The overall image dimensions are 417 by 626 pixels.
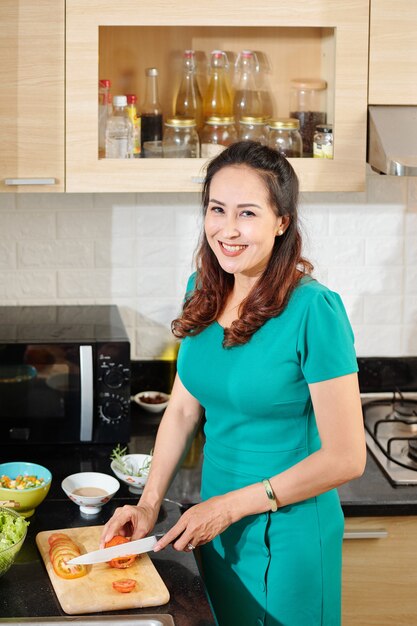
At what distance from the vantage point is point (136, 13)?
239 centimetres

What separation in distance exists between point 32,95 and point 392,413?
54.3 inches

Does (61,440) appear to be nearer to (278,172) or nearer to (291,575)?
(291,575)

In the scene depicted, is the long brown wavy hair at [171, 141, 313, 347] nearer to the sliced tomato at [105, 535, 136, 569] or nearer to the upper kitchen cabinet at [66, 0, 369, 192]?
the sliced tomato at [105, 535, 136, 569]

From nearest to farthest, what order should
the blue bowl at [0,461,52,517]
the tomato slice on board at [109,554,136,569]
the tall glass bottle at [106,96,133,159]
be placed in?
the tomato slice on board at [109,554,136,569]
the blue bowl at [0,461,52,517]
the tall glass bottle at [106,96,133,159]

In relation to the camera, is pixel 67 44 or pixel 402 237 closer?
pixel 67 44

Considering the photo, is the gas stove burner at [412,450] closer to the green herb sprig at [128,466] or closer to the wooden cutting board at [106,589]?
the green herb sprig at [128,466]

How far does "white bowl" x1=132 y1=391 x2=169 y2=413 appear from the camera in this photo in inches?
112

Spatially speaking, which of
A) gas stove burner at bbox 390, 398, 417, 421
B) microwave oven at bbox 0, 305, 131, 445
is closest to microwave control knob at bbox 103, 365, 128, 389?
microwave oven at bbox 0, 305, 131, 445

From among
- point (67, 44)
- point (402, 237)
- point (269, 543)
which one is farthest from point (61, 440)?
point (402, 237)

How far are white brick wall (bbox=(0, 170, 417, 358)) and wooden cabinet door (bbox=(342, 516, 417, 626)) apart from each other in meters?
0.83

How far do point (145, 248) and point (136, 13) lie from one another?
0.77 m

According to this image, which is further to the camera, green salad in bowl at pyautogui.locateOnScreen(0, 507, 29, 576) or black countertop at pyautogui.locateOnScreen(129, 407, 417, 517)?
black countertop at pyautogui.locateOnScreen(129, 407, 417, 517)

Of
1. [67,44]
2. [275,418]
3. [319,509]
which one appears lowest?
[319,509]

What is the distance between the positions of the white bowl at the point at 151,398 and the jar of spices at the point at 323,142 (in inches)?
34.6
